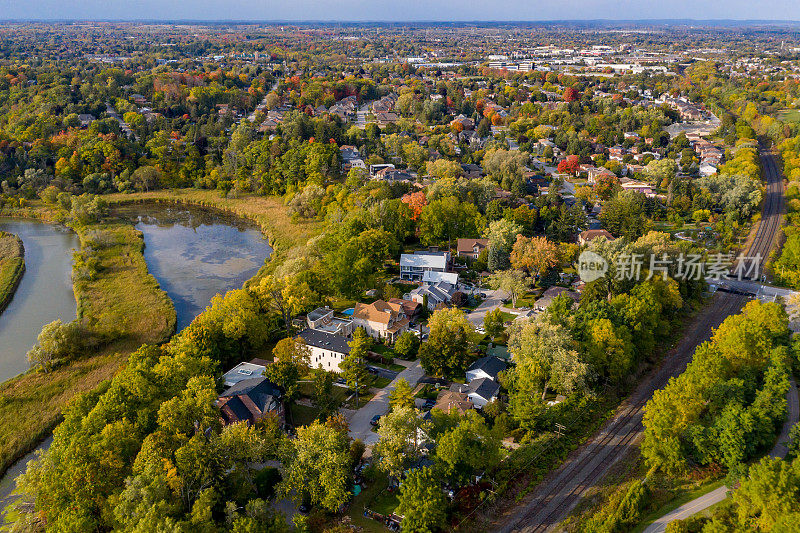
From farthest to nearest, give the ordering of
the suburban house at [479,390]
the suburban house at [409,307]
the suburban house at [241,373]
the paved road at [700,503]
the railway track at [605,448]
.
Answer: the suburban house at [409,307]
the suburban house at [241,373]
the suburban house at [479,390]
the railway track at [605,448]
the paved road at [700,503]

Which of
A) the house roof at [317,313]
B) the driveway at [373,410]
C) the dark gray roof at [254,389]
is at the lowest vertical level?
the driveway at [373,410]

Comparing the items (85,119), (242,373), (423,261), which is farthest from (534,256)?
(85,119)

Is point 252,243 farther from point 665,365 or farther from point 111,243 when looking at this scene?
point 665,365

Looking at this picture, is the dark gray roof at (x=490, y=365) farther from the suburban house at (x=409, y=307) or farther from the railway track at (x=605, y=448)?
the suburban house at (x=409, y=307)

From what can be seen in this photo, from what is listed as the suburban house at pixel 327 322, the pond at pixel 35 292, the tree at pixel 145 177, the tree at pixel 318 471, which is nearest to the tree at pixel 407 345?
the suburban house at pixel 327 322

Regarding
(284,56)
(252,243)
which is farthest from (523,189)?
(284,56)
